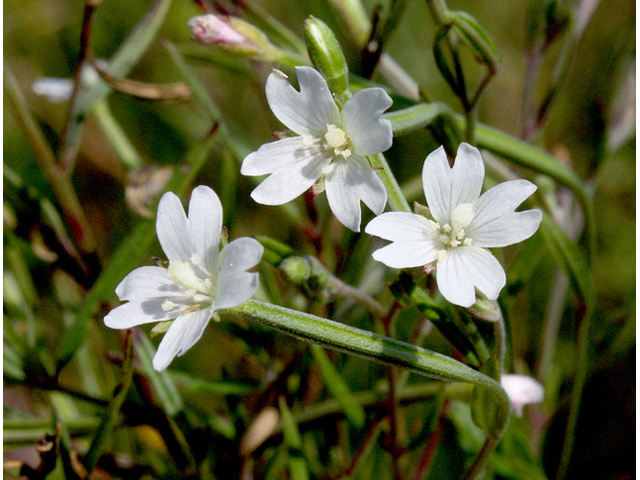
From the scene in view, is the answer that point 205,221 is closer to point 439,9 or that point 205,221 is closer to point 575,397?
point 439,9

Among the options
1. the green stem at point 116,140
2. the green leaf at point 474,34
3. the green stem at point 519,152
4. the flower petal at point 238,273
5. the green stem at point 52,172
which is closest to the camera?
the flower petal at point 238,273

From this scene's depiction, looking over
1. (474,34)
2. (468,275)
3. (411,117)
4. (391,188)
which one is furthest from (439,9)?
(468,275)

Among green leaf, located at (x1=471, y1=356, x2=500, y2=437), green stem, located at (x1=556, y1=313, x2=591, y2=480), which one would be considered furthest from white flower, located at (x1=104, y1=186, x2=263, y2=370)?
green stem, located at (x1=556, y1=313, x2=591, y2=480)

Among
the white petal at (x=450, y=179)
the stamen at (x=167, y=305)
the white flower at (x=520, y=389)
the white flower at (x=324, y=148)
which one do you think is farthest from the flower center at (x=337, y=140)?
the white flower at (x=520, y=389)

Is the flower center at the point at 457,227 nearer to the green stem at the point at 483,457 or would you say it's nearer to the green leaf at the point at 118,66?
the green stem at the point at 483,457

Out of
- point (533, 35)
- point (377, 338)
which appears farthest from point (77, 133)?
point (533, 35)
